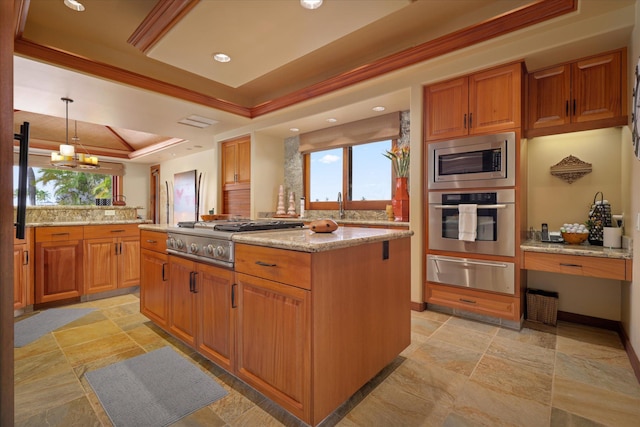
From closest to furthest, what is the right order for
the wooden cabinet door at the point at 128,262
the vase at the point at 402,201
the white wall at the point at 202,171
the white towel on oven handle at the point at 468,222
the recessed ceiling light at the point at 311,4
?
the recessed ceiling light at the point at 311,4 → the white towel on oven handle at the point at 468,222 → the vase at the point at 402,201 → the wooden cabinet door at the point at 128,262 → the white wall at the point at 202,171

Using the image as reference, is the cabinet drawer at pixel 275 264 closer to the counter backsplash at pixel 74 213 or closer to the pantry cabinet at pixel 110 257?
the pantry cabinet at pixel 110 257

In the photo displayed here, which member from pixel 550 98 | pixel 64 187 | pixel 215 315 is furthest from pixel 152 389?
pixel 64 187

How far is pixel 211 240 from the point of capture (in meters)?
1.87

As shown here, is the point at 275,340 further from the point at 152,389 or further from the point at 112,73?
the point at 112,73

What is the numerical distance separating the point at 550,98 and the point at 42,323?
5145 mm

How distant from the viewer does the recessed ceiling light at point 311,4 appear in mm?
2061

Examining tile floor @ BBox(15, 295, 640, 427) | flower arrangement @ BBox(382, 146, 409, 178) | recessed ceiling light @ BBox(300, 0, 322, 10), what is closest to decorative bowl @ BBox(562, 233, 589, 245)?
tile floor @ BBox(15, 295, 640, 427)

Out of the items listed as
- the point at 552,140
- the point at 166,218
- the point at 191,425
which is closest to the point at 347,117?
the point at 552,140

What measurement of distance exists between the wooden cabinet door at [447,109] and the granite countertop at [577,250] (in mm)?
1176

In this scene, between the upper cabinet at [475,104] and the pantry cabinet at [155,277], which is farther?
the upper cabinet at [475,104]

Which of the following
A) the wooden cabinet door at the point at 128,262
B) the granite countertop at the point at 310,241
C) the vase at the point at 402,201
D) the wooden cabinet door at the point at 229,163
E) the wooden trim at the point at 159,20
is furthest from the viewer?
the wooden cabinet door at the point at 229,163

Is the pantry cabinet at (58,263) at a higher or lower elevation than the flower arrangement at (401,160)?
lower

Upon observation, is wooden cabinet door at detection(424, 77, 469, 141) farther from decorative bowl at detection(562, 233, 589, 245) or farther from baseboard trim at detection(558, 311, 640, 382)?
baseboard trim at detection(558, 311, 640, 382)

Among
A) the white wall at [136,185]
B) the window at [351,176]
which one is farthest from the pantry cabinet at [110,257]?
the white wall at [136,185]
